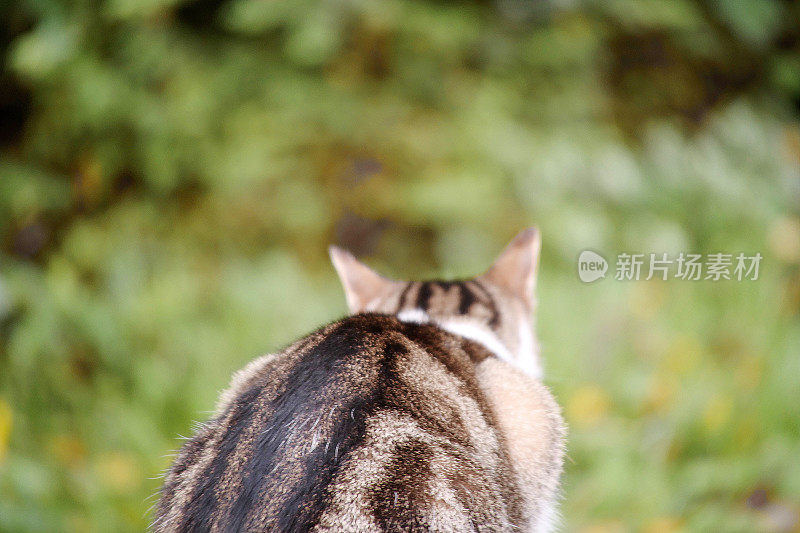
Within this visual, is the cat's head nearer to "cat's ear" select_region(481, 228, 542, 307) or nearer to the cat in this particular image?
"cat's ear" select_region(481, 228, 542, 307)

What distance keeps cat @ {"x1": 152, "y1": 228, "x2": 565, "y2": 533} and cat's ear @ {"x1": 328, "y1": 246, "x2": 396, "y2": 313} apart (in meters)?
0.27

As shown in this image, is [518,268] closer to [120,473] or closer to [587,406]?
[587,406]

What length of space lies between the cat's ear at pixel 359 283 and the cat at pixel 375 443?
270mm

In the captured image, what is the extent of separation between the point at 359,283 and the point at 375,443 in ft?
2.35

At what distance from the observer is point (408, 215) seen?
9.81ft

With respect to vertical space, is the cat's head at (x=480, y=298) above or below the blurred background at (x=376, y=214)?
below

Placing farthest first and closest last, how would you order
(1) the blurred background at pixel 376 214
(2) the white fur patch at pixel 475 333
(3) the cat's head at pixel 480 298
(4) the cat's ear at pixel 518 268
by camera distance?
(1) the blurred background at pixel 376 214 → (4) the cat's ear at pixel 518 268 → (3) the cat's head at pixel 480 298 → (2) the white fur patch at pixel 475 333

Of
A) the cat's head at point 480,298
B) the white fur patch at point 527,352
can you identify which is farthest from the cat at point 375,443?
the white fur patch at point 527,352

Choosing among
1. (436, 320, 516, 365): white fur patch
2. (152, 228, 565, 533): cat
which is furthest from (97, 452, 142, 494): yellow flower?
(436, 320, 516, 365): white fur patch

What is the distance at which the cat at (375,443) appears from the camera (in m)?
0.92

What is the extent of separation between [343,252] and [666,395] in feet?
4.18

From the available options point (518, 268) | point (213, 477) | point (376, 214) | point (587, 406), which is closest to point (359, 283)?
point (518, 268)

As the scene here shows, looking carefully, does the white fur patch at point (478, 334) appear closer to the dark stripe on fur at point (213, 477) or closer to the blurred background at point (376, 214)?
the dark stripe on fur at point (213, 477)

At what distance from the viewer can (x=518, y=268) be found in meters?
1.68
